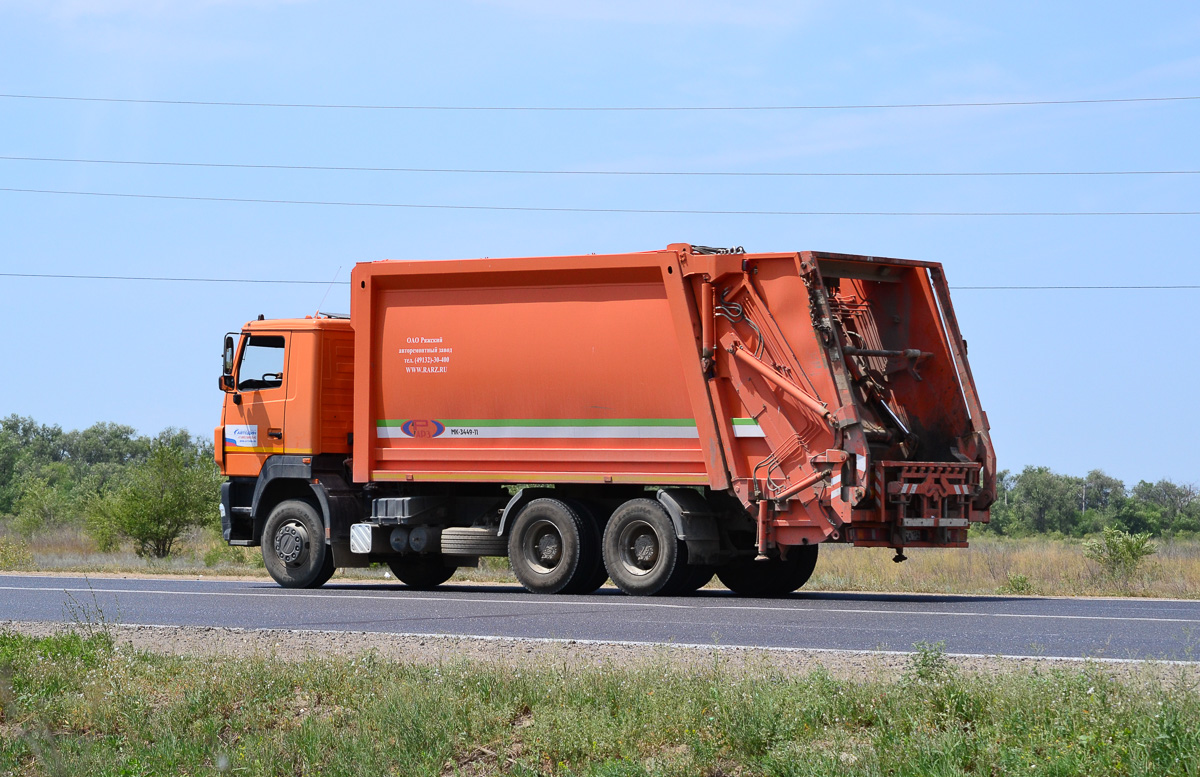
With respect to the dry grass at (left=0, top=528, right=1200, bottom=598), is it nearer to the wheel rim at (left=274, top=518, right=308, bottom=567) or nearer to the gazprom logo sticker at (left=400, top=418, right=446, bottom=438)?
the wheel rim at (left=274, top=518, right=308, bottom=567)

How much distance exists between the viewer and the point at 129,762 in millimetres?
7406

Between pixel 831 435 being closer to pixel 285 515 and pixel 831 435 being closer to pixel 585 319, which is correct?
pixel 585 319

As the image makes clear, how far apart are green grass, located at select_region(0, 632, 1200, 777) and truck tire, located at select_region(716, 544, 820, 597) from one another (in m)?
7.69

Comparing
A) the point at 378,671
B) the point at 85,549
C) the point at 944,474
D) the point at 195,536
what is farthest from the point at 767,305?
the point at 195,536

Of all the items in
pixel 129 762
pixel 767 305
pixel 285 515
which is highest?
pixel 767 305

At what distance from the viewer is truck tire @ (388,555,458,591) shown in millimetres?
18047

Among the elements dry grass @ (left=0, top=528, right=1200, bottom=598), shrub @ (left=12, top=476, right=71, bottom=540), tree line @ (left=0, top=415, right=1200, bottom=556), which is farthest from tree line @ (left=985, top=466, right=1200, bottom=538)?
shrub @ (left=12, top=476, right=71, bottom=540)

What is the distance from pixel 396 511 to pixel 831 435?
18.5 ft

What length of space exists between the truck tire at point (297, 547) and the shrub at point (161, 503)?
14.2m

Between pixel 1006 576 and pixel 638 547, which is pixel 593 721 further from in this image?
pixel 1006 576

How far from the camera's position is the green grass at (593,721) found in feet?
20.6

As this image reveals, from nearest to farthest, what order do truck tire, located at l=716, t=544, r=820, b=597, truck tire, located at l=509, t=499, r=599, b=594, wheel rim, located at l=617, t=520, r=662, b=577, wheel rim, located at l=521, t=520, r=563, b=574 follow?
wheel rim, located at l=617, t=520, r=662, b=577 → truck tire, located at l=509, t=499, r=599, b=594 → wheel rim, located at l=521, t=520, r=563, b=574 → truck tire, located at l=716, t=544, r=820, b=597

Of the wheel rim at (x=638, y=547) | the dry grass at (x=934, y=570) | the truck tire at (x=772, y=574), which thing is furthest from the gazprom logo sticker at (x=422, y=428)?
the dry grass at (x=934, y=570)

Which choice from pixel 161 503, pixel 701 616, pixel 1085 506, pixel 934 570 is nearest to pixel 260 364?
pixel 701 616
